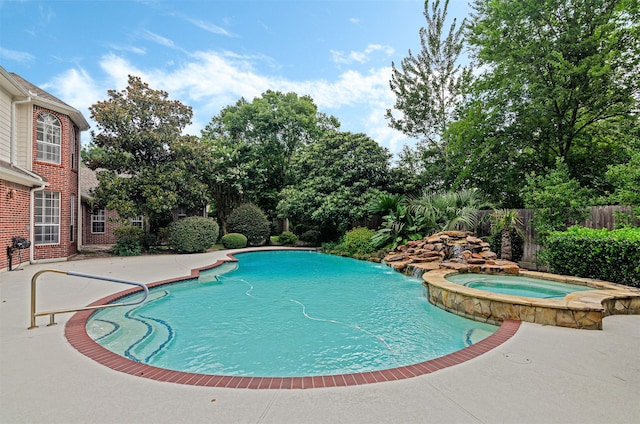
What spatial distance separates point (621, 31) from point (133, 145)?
17710 mm

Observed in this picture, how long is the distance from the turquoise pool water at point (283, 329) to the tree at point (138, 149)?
6861mm

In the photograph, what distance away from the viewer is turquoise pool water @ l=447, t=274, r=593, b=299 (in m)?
6.00

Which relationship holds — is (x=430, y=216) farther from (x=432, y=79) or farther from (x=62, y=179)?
(x=62, y=179)

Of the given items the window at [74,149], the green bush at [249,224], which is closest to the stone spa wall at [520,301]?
the green bush at [249,224]

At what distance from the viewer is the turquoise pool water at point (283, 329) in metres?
3.64

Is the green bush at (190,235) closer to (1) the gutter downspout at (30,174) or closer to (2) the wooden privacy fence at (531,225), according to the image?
(1) the gutter downspout at (30,174)

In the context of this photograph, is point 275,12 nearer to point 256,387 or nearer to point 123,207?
point 123,207

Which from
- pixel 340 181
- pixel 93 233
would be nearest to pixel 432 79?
pixel 340 181

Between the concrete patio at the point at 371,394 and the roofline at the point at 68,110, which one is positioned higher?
the roofline at the point at 68,110

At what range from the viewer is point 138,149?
44.2 feet

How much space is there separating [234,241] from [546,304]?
14678 millimetres

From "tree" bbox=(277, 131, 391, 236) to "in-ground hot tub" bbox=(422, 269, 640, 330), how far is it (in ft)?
29.4

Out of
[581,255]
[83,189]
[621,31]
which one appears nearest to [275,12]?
[621,31]

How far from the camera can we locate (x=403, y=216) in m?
12.4
